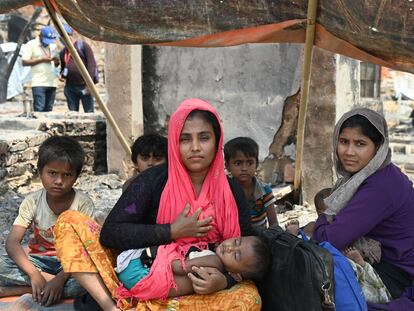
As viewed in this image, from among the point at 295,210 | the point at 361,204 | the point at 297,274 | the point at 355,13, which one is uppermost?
the point at 355,13

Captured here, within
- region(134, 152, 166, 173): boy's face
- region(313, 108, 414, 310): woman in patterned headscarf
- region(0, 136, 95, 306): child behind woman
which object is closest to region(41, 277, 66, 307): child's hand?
region(0, 136, 95, 306): child behind woman

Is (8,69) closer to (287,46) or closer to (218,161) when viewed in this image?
(287,46)

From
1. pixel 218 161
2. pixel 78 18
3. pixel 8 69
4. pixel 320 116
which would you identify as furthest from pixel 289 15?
pixel 8 69

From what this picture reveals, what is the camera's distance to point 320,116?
6262 millimetres

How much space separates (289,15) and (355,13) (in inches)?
18.9

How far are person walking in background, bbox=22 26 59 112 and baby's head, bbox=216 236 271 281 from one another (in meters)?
7.60

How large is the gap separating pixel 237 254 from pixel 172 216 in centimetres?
38

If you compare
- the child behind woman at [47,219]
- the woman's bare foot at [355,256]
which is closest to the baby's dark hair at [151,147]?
the child behind woman at [47,219]

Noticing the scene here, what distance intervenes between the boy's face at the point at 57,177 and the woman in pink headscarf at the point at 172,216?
1.46 feet

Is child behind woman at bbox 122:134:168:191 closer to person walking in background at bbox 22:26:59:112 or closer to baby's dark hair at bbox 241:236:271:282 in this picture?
baby's dark hair at bbox 241:236:271:282

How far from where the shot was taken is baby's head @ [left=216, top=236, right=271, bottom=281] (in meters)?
2.70

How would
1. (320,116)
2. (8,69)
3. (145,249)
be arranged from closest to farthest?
(145,249) → (320,116) → (8,69)

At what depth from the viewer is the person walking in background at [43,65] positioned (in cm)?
962

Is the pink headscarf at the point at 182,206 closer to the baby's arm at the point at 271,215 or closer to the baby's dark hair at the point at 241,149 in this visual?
the baby's dark hair at the point at 241,149
